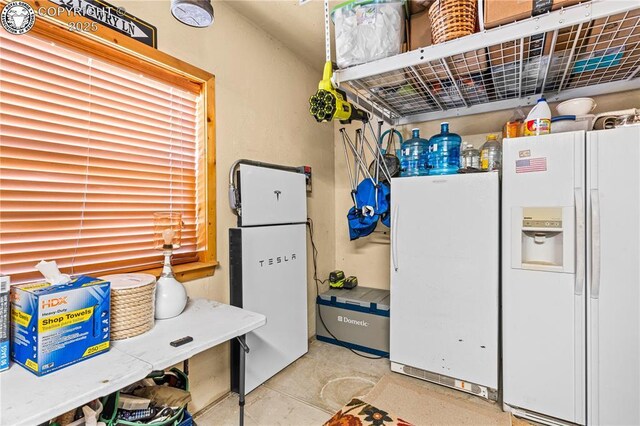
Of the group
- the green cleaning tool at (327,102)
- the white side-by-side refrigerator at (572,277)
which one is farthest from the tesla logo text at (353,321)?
the green cleaning tool at (327,102)

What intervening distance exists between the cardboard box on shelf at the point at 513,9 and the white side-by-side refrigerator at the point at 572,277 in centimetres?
70

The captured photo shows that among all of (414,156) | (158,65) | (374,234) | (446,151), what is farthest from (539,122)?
(158,65)

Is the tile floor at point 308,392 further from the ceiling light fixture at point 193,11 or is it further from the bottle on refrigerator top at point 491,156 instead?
the ceiling light fixture at point 193,11

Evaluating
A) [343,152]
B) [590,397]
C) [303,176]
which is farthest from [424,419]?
[343,152]

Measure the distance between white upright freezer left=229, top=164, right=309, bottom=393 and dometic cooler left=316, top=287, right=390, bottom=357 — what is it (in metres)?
0.30

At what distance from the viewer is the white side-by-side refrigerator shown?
1.72 m

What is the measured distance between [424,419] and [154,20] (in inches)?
111

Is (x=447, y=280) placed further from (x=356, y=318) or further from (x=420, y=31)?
(x=420, y=31)

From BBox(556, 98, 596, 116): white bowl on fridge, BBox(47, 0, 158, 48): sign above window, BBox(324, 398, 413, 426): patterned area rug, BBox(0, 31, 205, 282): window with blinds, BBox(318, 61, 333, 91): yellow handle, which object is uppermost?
BBox(47, 0, 158, 48): sign above window

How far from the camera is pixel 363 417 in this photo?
1896 mm

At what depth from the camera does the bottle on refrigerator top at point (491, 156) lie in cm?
221

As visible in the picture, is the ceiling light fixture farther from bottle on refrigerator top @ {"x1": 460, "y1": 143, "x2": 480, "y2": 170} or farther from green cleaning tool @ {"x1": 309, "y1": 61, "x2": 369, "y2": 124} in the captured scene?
bottle on refrigerator top @ {"x1": 460, "y1": 143, "x2": 480, "y2": 170}

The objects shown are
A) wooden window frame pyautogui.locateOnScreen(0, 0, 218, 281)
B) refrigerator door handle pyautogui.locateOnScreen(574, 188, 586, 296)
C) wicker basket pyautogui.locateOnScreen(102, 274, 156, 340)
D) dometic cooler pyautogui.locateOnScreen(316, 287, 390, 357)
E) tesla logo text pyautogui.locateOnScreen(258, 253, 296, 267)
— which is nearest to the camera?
wicker basket pyautogui.locateOnScreen(102, 274, 156, 340)

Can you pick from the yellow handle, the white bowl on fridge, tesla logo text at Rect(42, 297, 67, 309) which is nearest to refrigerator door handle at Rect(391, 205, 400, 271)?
the yellow handle
